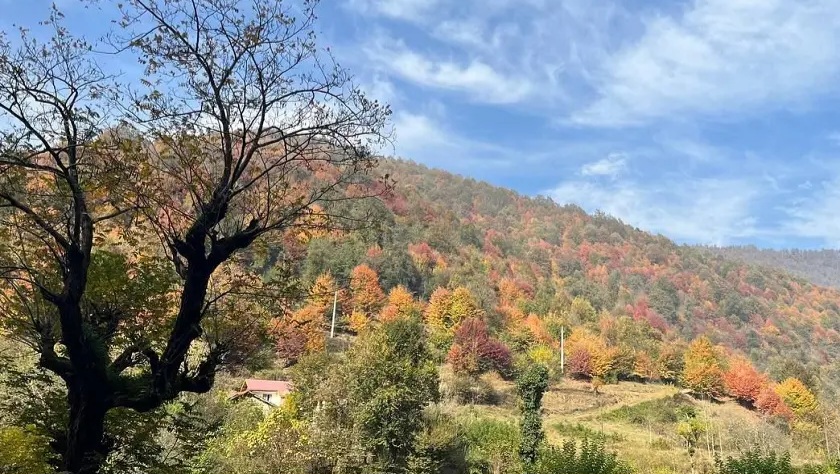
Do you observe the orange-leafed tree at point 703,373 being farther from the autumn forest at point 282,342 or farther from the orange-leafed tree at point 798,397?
the orange-leafed tree at point 798,397

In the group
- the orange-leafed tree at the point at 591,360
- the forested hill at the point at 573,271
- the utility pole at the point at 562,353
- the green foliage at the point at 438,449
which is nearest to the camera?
the green foliage at the point at 438,449

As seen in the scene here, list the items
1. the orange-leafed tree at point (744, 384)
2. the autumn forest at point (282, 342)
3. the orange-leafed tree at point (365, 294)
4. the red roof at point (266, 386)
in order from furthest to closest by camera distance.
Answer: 1. the orange-leafed tree at point (365, 294)
2. the orange-leafed tree at point (744, 384)
3. the red roof at point (266, 386)
4. the autumn forest at point (282, 342)

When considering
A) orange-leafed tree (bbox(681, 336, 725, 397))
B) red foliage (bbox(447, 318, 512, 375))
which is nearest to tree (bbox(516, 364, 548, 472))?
red foliage (bbox(447, 318, 512, 375))

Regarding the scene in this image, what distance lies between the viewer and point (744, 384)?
1924 inches

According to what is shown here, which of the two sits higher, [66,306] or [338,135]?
[338,135]

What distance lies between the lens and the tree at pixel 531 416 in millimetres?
25469

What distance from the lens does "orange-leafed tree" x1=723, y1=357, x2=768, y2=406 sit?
48688 millimetres

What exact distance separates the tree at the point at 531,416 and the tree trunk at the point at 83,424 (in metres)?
21.5

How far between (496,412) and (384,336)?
625 inches

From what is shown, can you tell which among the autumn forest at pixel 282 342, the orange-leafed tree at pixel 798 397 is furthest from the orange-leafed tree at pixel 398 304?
the orange-leafed tree at pixel 798 397

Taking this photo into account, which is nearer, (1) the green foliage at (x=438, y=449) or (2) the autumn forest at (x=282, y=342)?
(2) the autumn forest at (x=282, y=342)

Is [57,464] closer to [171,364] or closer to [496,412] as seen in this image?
[171,364]

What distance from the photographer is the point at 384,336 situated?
24.3 metres

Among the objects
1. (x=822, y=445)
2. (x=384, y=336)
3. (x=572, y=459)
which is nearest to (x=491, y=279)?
(x=822, y=445)
